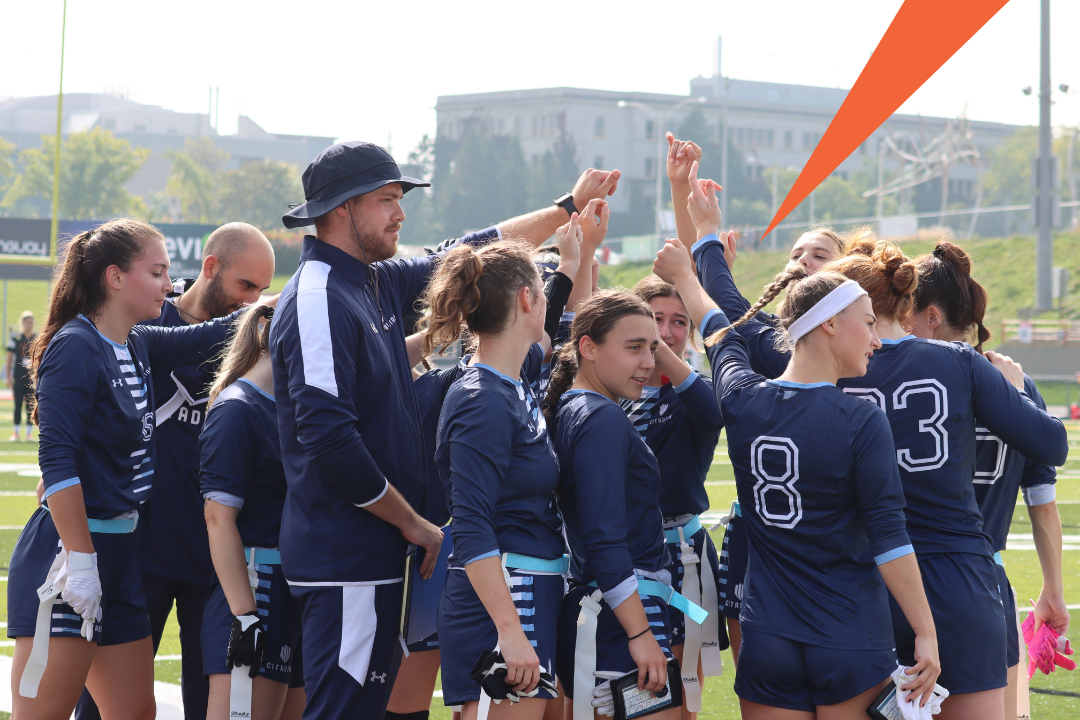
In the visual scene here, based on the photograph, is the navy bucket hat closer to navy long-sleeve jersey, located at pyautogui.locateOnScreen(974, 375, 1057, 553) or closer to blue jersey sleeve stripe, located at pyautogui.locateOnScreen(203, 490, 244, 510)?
blue jersey sleeve stripe, located at pyautogui.locateOnScreen(203, 490, 244, 510)

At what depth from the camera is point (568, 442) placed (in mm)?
3123

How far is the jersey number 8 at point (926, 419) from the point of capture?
312cm

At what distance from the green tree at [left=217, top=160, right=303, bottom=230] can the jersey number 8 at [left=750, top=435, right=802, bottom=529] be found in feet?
279

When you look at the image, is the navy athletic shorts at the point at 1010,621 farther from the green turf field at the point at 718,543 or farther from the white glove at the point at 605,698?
the green turf field at the point at 718,543

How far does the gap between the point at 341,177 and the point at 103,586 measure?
1.56 metres

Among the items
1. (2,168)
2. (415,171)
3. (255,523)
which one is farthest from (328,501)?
(415,171)

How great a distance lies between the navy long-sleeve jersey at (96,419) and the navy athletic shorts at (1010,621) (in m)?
2.86

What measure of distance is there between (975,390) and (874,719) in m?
1.00

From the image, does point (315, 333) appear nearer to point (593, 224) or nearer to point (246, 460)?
point (246, 460)

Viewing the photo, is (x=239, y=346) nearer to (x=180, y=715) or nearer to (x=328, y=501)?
(x=328, y=501)

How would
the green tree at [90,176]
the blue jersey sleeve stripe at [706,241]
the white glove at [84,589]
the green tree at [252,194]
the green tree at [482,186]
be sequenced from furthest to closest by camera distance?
the green tree at [482,186]
the green tree at [252,194]
the green tree at [90,176]
the blue jersey sleeve stripe at [706,241]
the white glove at [84,589]

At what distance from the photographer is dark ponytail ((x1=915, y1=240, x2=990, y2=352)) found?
347 centimetres

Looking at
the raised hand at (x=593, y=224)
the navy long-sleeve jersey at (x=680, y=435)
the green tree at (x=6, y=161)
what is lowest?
the navy long-sleeve jersey at (x=680, y=435)

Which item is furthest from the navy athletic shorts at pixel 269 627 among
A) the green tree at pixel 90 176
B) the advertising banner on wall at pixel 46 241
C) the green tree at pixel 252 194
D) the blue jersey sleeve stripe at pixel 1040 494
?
the green tree at pixel 252 194
